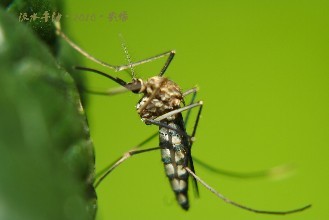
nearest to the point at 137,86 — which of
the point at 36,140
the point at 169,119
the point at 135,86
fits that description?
the point at 135,86

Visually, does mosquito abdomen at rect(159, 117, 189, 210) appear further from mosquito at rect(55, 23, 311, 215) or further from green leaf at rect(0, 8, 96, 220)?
green leaf at rect(0, 8, 96, 220)

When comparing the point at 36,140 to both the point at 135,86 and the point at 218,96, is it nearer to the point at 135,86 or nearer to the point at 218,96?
the point at 135,86

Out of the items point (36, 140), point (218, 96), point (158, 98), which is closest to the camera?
point (36, 140)

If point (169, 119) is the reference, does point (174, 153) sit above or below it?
below

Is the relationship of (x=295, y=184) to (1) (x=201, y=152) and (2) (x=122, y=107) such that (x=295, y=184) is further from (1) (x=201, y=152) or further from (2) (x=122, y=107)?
(2) (x=122, y=107)

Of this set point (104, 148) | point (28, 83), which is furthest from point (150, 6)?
point (28, 83)

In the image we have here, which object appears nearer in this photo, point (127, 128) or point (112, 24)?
point (127, 128)
